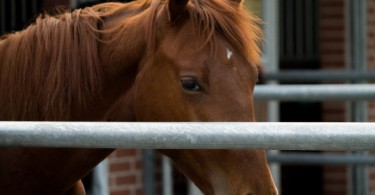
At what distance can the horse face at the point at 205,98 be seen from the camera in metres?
2.95

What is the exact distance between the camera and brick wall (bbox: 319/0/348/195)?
782 cm

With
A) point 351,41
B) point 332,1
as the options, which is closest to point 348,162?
point 351,41

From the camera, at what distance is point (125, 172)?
6.15 meters

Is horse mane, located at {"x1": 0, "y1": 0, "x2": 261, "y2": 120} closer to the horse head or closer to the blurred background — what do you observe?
the horse head

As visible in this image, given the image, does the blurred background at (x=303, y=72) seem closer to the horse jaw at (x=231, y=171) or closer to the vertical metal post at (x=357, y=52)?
the vertical metal post at (x=357, y=52)

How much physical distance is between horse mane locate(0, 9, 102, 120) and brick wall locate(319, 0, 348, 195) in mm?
4717

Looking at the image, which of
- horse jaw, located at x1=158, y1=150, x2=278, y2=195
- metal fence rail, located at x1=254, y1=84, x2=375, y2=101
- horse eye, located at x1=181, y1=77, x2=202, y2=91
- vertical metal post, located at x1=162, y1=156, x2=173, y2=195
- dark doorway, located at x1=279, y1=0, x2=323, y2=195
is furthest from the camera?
dark doorway, located at x1=279, y1=0, x2=323, y2=195

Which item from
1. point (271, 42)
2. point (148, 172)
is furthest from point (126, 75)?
point (271, 42)

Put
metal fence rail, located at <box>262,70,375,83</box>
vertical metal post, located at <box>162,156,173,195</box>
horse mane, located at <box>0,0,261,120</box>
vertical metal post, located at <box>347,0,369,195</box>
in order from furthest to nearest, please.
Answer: vertical metal post, located at <box>347,0,369,195</box>
vertical metal post, located at <box>162,156,173,195</box>
metal fence rail, located at <box>262,70,375,83</box>
horse mane, located at <box>0,0,261,120</box>

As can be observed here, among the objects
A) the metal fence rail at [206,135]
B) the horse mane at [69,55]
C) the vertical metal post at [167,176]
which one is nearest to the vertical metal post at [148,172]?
the vertical metal post at [167,176]

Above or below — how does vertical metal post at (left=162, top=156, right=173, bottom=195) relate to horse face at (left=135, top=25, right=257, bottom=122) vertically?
below

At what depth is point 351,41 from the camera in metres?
6.79

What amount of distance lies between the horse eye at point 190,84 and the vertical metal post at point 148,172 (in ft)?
8.85

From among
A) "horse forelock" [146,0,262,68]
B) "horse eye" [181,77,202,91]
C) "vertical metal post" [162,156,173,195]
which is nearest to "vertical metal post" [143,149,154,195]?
"vertical metal post" [162,156,173,195]
